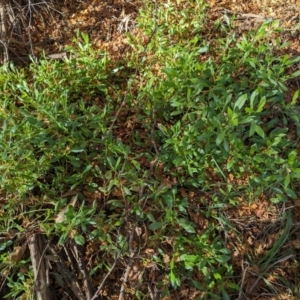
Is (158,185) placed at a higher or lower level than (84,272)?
higher

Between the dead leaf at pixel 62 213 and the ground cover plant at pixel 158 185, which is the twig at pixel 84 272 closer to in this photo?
the ground cover plant at pixel 158 185

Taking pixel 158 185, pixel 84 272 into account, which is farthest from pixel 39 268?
pixel 158 185

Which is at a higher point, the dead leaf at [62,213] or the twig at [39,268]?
the dead leaf at [62,213]

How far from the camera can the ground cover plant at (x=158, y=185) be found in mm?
2316

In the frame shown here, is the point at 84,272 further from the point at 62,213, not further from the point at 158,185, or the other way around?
the point at 158,185

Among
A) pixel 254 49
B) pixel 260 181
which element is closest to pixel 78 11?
pixel 254 49

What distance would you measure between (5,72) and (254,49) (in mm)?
1538

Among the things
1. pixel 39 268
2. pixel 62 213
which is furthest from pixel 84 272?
pixel 62 213

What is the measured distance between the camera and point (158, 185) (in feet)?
8.00

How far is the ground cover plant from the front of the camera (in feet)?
7.60

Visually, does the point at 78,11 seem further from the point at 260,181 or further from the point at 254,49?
the point at 260,181

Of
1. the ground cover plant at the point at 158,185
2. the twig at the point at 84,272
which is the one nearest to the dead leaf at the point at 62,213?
the ground cover plant at the point at 158,185

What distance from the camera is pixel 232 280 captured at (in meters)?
2.36

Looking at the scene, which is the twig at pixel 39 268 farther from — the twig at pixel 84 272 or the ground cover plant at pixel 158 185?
the twig at pixel 84 272
